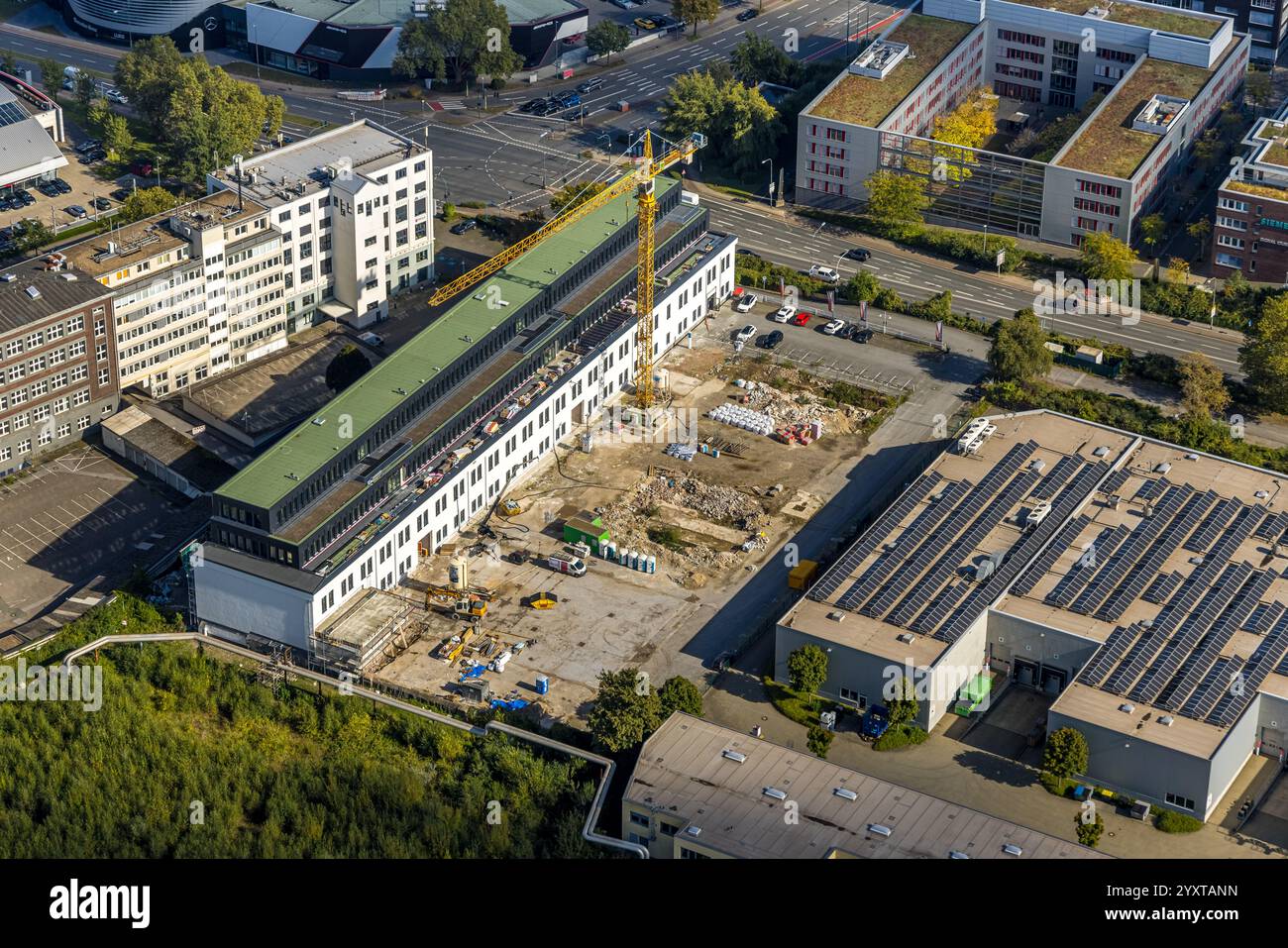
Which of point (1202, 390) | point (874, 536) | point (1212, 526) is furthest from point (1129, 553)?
point (1202, 390)

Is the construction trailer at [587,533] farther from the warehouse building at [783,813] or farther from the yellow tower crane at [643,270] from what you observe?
the warehouse building at [783,813]

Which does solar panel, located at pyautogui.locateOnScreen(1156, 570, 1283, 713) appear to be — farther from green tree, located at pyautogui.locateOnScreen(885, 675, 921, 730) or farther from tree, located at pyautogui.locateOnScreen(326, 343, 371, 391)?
tree, located at pyautogui.locateOnScreen(326, 343, 371, 391)

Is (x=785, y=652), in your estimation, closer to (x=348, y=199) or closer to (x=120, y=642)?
(x=120, y=642)

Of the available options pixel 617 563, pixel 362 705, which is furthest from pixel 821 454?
pixel 362 705

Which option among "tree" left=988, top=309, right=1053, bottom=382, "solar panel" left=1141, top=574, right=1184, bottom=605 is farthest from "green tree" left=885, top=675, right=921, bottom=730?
"tree" left=988, top=309, right=1053, bottom=382

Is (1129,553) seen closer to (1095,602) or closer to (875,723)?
(1095,602)

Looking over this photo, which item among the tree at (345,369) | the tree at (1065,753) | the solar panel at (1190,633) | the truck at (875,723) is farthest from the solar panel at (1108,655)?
the tree at (345,369)
